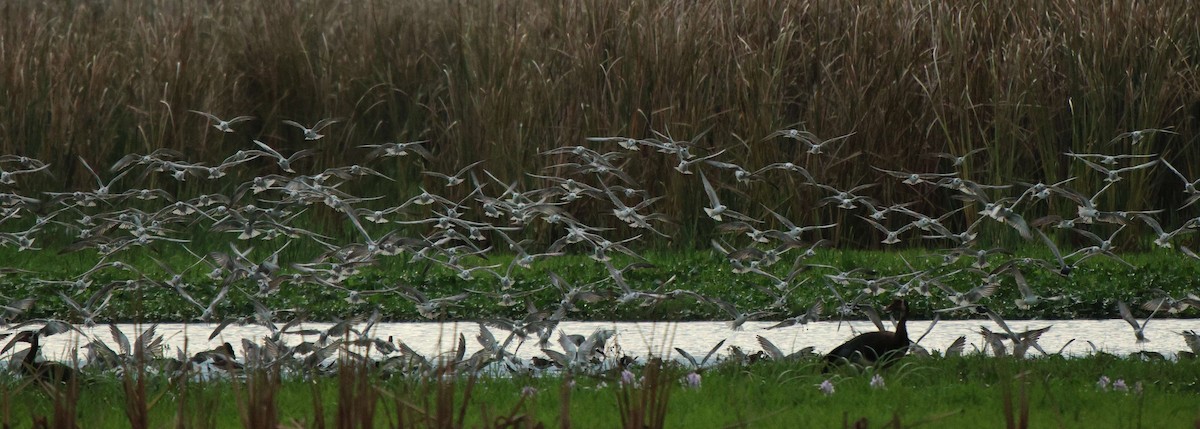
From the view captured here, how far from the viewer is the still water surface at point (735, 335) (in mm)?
5367

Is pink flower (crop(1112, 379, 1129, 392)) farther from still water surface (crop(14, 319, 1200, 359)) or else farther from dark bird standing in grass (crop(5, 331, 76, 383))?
dark bird standing in grass (crop(5, 331, 76, 383))

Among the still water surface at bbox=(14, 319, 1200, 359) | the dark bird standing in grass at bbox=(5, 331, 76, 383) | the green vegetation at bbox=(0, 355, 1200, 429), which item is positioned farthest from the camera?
the still water surface at bbox=(14, 319, 1200, 359)

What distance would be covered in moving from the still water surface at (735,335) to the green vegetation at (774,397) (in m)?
0.57

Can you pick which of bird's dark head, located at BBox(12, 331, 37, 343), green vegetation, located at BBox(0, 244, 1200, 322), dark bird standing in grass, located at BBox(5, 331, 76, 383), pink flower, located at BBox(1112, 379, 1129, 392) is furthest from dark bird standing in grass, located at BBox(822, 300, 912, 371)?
bird's dark head, located at BBox(12, 331, 37, 343)

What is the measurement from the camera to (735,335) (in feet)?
18.6

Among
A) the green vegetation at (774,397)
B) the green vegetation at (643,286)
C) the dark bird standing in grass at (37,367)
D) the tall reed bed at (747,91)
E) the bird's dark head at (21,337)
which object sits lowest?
the green vegetation at (774,397)

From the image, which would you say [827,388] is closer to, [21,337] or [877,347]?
[877,347]

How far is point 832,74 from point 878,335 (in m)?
4.12

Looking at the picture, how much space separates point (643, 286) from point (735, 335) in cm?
125

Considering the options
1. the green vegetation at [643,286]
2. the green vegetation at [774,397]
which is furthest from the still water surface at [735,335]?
the green vegetation at [774,397]

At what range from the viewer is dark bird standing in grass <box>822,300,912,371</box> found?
4754mm

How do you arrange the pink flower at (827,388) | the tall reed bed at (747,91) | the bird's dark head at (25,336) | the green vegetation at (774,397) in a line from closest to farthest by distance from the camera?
the green vegetation at (774,397)
the pink flower at (827,388)
the bird's dark head at (25,336)
the tall reed bed at (747,91)

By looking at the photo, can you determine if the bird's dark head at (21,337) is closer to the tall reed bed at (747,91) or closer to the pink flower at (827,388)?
the pink flower at (827,388)

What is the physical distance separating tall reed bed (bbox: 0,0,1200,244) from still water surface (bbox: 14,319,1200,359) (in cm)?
210
